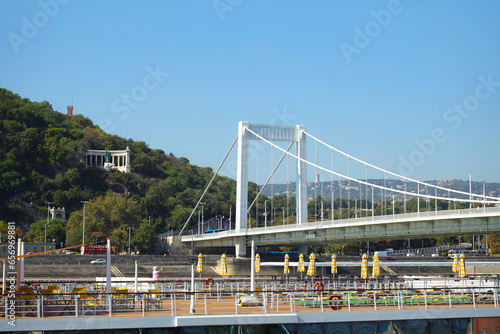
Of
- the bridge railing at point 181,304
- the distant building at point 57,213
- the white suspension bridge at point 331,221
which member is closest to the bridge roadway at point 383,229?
the white suspension bridge at point 331,221

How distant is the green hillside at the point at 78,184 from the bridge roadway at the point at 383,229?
2023 centimetres

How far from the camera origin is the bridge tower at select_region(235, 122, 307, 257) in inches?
3056

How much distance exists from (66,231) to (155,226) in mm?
24998

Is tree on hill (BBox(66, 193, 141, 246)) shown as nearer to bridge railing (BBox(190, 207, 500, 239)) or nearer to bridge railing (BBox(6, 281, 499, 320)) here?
bridge railing (BBox(190, 207, 500, 239))

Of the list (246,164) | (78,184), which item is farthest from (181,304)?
(78,184)

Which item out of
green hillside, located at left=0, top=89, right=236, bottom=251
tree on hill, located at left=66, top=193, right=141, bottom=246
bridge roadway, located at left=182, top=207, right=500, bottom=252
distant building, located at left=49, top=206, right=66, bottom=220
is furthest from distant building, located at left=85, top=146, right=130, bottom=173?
bridge roadway, located at left=182, top=207, right=500, bottom=252

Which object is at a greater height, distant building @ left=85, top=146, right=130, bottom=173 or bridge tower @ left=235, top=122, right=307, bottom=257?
distant building @ left=85, top=146, right=130, bottom=173

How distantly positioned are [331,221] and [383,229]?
22.8ft

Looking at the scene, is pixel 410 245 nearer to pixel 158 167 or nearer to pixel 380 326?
pixel 158 167

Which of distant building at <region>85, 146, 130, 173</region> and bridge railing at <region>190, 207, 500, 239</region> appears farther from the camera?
distant building at <region>85, 146, 130, 173</region>

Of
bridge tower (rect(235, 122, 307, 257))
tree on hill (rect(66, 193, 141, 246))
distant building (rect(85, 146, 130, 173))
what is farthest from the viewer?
distant building (rect(85, 146, 130, 173))

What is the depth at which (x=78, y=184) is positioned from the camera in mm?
127625

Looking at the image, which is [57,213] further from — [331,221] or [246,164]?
[331,221]

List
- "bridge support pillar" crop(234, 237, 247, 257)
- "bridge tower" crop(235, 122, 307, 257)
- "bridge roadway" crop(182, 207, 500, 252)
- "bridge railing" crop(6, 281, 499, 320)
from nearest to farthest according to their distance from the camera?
"bridge railing" crop(6, 281, 499, 320), "bridge roadway" crop(182, 207, 500, 252), "bridge tower" crop(235, 122, 307, 257), "bridge support pillar" crop(234, 237, 247, 257)
